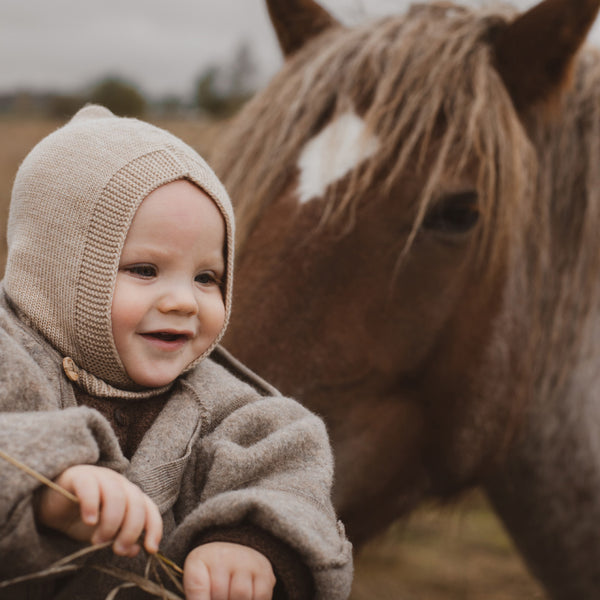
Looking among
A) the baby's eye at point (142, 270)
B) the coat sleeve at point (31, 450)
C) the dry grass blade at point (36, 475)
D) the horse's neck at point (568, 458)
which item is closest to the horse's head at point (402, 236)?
the horse's neck at point (568, 458)

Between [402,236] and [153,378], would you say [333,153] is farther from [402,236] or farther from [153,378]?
[153,378]

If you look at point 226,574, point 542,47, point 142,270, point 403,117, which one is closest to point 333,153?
point 403,117

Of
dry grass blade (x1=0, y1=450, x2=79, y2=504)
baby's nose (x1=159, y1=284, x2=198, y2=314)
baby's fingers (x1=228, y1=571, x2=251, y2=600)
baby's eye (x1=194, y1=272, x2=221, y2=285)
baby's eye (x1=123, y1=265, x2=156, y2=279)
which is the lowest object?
baby's fingers (x1=228, y1=571, x2=251, y2=600)

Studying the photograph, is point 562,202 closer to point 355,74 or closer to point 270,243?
point 355,74

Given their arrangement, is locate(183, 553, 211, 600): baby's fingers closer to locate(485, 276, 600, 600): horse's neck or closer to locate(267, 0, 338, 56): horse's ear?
locate(485, 276, 600, 600): horse's neck

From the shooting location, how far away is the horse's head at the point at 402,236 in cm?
140

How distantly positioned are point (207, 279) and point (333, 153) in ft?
2.03

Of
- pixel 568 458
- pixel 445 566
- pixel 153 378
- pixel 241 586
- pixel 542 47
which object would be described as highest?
pixel 542 47

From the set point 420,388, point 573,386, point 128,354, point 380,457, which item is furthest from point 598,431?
point 128,354

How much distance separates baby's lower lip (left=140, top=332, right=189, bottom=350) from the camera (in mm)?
901

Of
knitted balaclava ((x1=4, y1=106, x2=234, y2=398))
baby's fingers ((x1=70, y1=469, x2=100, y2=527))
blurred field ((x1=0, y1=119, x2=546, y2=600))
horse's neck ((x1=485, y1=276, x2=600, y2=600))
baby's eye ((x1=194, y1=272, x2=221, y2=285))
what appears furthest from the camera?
blurred field ((x1=0, y1=119, x2=546, y2=600))

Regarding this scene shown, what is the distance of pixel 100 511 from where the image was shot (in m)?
0.67

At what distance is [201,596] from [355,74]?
1292mm

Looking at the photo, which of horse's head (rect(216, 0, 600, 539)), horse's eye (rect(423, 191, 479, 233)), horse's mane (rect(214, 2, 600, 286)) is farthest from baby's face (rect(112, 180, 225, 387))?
horse's eye (rect(423, 191, 479, 233))
